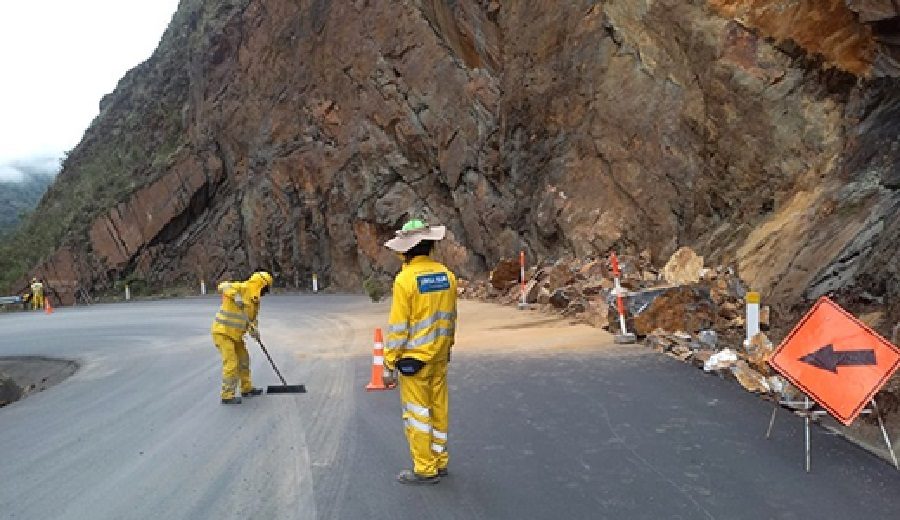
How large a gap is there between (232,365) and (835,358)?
6024mm

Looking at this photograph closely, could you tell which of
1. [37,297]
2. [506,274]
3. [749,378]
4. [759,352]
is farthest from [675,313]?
[37,297]

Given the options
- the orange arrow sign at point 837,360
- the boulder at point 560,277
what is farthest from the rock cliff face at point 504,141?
the orange arrow sign at point 837,360

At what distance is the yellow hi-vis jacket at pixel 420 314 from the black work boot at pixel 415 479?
76 cm

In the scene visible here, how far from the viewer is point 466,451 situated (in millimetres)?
5309

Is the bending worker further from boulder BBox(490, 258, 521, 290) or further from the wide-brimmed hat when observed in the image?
boulder BBox(490, 258, 521, 290)

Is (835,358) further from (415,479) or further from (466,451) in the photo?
(415,479)

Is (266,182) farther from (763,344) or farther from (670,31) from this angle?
(763,344)

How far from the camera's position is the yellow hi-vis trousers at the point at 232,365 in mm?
7625

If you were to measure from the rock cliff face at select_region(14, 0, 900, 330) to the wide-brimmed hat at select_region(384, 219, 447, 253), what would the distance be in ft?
17.9

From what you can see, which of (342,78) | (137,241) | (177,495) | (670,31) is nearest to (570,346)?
(177,495)

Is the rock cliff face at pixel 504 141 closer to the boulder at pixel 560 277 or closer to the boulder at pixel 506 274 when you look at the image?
the boulder at pixel 506 274

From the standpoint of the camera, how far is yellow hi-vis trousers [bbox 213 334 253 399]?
25.0 feet

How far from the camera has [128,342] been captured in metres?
13.9

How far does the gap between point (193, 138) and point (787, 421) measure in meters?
33.5
